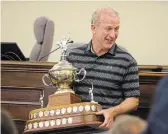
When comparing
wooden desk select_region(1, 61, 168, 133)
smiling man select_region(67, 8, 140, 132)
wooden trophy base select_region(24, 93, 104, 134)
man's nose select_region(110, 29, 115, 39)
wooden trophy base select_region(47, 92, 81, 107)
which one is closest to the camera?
wooden trophy base select_region(24, 93, 104, 134)

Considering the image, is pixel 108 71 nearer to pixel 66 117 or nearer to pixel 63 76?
pixel 63 76

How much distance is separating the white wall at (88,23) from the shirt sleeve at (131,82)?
2.29m

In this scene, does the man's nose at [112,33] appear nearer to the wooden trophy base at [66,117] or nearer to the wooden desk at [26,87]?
the wooden desk at [26,87]

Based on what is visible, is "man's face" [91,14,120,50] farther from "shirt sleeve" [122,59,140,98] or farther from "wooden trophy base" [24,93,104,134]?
"wooden trophy base" [24,93,104,134]

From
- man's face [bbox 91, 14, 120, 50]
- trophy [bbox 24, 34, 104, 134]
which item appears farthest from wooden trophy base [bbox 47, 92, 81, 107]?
man's face [bbox 91, 14, 120, 50]

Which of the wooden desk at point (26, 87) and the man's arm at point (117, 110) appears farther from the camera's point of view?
the wooden desk at point (26, 87)

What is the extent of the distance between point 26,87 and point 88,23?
238cm

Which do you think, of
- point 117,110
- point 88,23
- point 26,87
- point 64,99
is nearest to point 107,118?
point 117,110

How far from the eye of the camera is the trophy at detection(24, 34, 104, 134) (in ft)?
6.53

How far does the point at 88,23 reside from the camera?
4816 millimetres

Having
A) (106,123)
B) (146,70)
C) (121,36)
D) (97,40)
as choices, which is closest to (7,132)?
(106,123)

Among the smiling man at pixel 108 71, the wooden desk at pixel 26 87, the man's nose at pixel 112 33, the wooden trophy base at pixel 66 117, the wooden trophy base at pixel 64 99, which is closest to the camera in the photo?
the wooden trophy base at pixel 66 117

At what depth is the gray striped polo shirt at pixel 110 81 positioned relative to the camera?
7.39 ft

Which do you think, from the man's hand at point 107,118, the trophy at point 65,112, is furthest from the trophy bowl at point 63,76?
the man's hand at point 107,118
